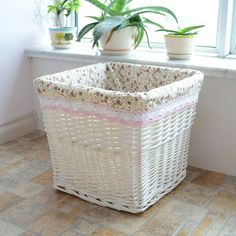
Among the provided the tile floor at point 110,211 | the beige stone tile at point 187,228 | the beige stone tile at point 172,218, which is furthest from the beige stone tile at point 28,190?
the beige stone tile at point 187,228

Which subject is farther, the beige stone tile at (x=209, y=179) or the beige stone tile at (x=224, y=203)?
the beige stone tile at (x=209, y=179)

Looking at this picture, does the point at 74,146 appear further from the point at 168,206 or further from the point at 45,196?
the point at 168,206

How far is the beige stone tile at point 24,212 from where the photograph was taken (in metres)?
1.34

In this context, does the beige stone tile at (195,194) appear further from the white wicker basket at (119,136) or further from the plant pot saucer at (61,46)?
the plant pot saucer at (61,46)

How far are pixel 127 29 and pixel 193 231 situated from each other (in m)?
0.97

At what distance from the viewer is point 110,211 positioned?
1.39 meters

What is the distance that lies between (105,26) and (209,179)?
0.80 m

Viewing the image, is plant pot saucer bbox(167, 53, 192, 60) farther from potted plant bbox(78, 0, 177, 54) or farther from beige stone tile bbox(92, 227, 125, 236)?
beige stone tile bbox(92, 227, 125, 236)

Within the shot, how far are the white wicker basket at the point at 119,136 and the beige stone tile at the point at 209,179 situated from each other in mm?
85

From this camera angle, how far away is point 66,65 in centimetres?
203

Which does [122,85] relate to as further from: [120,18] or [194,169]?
[194,169]

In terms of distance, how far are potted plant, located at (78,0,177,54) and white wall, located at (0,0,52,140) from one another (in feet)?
1.28

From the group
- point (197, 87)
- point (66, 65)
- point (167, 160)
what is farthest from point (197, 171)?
point (66, 65)

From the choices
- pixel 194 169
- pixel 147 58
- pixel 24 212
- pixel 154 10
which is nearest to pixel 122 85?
pixel 147 58
